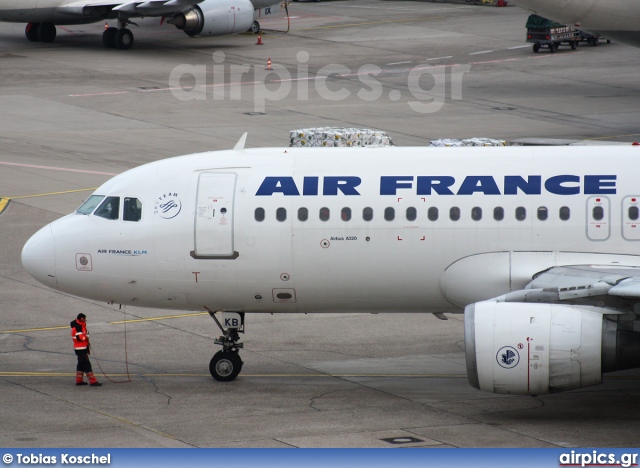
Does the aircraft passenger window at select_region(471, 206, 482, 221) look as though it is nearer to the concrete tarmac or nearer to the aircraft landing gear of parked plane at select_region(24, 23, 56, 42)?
the concrete tarmac

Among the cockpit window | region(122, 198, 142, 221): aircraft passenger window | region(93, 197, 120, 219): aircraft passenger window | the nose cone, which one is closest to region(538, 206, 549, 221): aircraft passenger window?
region(122, 198, 142, 221): aircraft passenger window

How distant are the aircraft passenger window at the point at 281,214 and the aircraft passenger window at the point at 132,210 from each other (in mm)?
2825

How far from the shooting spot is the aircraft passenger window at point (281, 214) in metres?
22.4

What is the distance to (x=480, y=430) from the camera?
2005cm

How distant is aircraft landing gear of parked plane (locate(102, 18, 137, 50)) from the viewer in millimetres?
68500

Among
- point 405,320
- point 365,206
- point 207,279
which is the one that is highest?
point 365,206

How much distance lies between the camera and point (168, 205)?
2289cm

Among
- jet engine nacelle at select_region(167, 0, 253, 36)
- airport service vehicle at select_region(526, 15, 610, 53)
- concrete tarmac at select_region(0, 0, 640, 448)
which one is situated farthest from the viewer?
airport service vehicle at select_region(526, 15, 610, 53)

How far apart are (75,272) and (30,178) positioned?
2081 centimetres

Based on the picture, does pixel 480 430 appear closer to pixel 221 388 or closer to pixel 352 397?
pixel 352 397

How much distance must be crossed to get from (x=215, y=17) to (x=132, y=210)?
47.6 m

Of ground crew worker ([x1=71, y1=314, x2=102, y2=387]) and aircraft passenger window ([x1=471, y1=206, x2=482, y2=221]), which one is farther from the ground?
aircraft passenger window ([x1=471, y1=206, x2=482, y2=221])

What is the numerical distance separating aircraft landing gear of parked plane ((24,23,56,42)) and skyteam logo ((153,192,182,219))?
51052 millimetres

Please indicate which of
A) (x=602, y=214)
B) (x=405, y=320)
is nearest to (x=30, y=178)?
(x=405, y=320)
